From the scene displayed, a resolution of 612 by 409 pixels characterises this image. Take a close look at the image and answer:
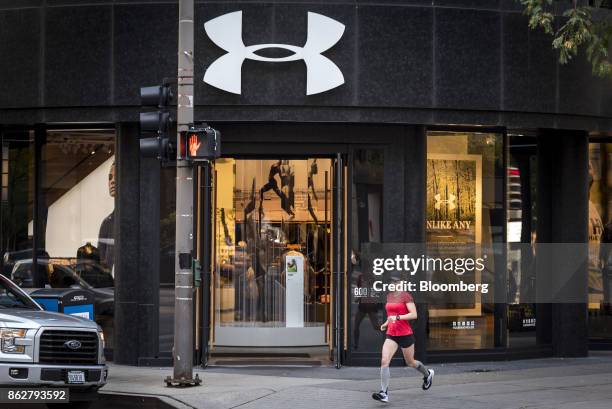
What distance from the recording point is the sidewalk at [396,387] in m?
13.5

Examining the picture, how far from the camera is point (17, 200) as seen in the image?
18.4 m

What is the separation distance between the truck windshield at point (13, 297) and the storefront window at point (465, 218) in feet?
22.9

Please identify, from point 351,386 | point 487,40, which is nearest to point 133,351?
point 351,386

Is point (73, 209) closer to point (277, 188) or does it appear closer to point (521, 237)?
point (277, 188)

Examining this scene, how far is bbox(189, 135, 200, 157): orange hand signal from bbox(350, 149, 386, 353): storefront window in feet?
11.5

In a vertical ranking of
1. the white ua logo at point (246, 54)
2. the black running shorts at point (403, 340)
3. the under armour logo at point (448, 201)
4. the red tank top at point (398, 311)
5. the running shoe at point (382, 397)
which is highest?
the white ua logo at point (246, 54)

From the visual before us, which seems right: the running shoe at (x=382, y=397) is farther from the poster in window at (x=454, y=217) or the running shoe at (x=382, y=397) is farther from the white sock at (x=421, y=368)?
the poster in window at (x=454, y=217)

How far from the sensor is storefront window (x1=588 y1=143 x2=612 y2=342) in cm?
1995

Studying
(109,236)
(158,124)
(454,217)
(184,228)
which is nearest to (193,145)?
(158,124)

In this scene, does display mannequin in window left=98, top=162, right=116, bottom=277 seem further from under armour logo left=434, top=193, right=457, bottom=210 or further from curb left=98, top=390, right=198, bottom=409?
under armour logo left=434, top=193, right=457, bottom=210

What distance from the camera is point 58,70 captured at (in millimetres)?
17234

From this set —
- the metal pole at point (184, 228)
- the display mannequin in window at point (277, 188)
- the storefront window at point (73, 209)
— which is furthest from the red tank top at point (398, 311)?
the storefront window at point (73, 209)

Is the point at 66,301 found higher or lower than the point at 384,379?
higher

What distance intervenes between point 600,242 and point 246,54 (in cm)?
801
